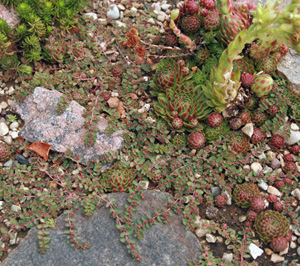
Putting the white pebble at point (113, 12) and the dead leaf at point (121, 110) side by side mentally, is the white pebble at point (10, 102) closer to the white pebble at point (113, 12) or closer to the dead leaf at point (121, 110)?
the dead leaf at point (121, 110)

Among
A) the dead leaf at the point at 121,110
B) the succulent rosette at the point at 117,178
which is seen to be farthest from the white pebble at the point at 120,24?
the succulent rosette at the point at 117,178

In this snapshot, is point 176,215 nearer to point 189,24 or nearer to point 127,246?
point 127,246

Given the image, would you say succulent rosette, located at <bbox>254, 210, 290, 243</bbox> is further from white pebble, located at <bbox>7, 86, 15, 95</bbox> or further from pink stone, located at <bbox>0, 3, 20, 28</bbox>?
pink stone, located at <bbox>0, 3, 20, 28</bbox>

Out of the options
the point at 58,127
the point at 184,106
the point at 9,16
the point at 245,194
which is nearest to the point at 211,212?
the point at 245,194

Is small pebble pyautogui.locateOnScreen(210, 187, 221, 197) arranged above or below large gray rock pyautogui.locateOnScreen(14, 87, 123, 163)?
above

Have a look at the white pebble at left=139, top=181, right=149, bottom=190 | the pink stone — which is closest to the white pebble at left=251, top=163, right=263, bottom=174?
the white pebble at left=139, top=181, right=149, bottom=190

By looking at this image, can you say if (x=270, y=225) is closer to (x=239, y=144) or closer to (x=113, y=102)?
(x=239, y=144)
